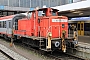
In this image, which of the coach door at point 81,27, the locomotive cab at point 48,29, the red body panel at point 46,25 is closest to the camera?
the locomotive cab at point 48,29

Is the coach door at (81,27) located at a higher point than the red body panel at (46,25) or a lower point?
lower

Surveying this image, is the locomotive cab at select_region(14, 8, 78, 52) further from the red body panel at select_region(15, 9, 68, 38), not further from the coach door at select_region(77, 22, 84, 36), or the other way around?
the coach door at select_region(77, 22, 84, 36)

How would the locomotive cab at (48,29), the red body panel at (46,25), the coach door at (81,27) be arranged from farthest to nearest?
1. the coach door at (81,27)
2. the red body panel at (46,25)
3. the locomotive cab at (48,29)

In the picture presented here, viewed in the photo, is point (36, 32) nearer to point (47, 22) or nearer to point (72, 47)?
point (47, 22)

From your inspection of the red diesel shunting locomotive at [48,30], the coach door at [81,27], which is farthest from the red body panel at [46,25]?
the coach door at [81,27]

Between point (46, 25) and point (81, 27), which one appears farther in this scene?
point (81, 27)

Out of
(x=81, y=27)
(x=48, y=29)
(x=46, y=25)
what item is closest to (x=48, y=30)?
(x=48, y=29)

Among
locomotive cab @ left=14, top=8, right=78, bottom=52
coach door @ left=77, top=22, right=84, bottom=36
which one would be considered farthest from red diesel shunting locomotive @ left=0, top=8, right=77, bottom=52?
coach door @ left=77, top=22, right=84, bottom=36

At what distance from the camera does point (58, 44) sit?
413 inches

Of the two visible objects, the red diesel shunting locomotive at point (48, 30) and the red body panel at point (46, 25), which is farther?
the red body panel at point (46, 25)

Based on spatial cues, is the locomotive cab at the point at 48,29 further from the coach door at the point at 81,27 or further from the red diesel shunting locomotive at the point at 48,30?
the coach door at the point at 81,27

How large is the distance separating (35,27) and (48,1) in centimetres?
3758

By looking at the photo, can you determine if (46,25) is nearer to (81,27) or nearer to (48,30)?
(48,30)

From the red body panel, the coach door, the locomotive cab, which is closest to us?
the locomotive cab
